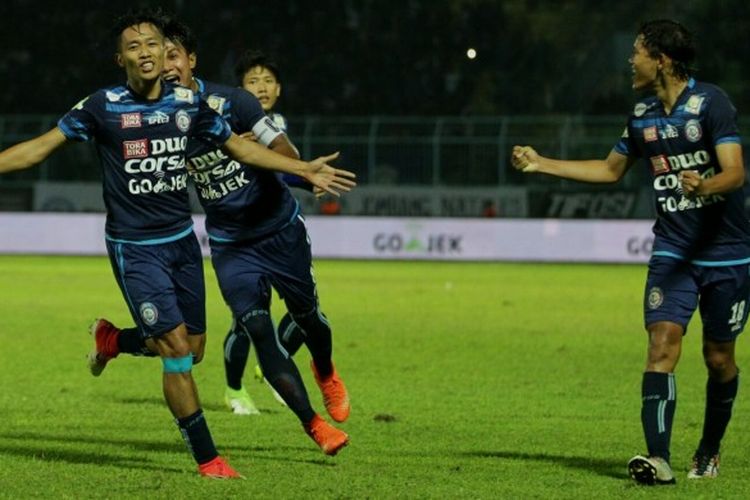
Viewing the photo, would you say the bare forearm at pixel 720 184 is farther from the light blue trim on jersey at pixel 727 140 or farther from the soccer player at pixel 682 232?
the light blue trim on jersey at pixel 727 140

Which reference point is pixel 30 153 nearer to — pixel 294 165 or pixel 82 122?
pixel 82 122

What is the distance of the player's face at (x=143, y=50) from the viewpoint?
25.8 feet

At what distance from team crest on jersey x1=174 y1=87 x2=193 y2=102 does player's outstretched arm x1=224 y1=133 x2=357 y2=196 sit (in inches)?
12.1

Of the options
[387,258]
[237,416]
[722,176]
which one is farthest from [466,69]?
[722,176]

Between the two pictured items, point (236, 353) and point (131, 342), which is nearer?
point (131, 342)

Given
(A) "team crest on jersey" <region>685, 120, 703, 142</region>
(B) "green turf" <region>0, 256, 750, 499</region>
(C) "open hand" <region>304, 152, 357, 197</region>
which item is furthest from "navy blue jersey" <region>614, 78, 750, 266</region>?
(C) "open hand" <region>304, 152, 357, 197</region>

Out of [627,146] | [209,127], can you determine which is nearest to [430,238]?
[627,146]

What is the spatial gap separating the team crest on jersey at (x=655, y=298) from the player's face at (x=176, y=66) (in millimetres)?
2972

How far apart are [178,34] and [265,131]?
108 cm

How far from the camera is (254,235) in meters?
9.28

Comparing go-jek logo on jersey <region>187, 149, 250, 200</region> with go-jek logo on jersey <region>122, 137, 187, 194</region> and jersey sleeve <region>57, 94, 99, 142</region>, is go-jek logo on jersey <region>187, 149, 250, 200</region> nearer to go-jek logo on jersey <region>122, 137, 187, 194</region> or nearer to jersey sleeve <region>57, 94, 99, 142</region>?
go-jek logo on jersey <region>122, 137, 187, 194</region>

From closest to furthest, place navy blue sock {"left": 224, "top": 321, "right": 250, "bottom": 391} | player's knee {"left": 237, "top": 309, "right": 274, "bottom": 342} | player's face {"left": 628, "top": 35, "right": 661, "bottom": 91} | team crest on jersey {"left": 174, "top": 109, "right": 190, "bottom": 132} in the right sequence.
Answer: player's face {"left": 628, "top": 35, "right": 661, "bottom": 91} → team crest on jersey {"left": 174, "top": 109, "right": 190, "bottom": 132} → player's knee {"left": 237, "top": 309, "right": 274, "bottom": 342} → navy blue sock {"left": 224, "top": 321, "right": 250, "bottom": 391}

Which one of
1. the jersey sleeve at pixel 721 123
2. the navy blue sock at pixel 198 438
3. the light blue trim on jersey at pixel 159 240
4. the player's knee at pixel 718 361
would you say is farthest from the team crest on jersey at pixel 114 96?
the player's knee at pixel 718 361

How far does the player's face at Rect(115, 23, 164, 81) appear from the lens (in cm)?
786
